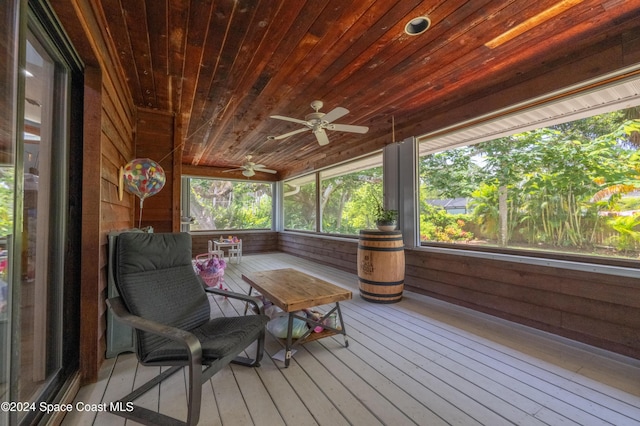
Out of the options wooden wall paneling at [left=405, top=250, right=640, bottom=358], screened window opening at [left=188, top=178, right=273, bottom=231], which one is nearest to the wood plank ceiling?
wooden wall paneling at [left=405, top=250, right=640, bottom=358]

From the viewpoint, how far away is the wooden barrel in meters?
3.18

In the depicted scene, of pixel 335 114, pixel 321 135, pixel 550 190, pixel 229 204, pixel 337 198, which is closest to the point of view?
pixel 550 190

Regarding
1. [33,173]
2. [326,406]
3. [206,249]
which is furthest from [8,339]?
[206,249]

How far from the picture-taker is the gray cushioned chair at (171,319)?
1.35 m

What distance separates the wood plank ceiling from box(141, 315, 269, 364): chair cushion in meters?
2.09

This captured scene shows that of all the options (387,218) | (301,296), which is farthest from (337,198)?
(301,296)

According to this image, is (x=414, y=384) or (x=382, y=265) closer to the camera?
(x=414, y=384)

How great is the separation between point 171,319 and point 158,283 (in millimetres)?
268

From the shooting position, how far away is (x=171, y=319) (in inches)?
69.7

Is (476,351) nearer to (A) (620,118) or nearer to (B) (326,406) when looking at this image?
(B) (326,406)

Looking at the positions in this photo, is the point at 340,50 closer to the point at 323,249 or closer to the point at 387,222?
the point at 387,222

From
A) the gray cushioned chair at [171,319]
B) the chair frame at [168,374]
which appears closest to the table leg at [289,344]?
the gray cushioned chair at [171,319]

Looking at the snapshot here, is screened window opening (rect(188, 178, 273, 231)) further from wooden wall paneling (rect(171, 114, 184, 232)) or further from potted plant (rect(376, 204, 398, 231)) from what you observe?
potted plant (rect(376, 204, 398, 231))

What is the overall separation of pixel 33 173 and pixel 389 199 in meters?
3.65
